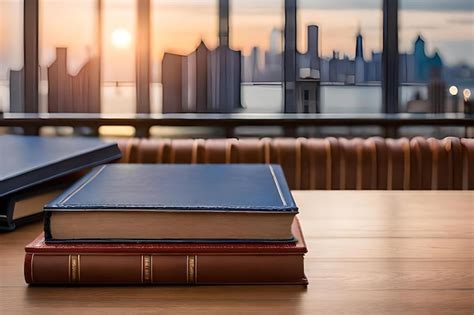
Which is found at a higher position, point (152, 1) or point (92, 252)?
point (152, 1)

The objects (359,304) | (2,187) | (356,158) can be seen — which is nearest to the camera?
(359,304)

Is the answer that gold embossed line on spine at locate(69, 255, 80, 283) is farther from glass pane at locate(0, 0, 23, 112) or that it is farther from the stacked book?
glass pane at locate(0, 0, 23, 112)

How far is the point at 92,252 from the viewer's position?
64 cm

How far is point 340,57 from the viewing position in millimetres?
2924

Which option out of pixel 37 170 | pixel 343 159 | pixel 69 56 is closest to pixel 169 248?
pixel 37 170

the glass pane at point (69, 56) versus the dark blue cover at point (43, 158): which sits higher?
the glass pane at point (69, 56)

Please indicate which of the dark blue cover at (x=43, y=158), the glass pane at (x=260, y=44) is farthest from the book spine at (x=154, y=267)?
the glass pane at (x=260, y=44)

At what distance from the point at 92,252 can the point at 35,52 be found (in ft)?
7.88

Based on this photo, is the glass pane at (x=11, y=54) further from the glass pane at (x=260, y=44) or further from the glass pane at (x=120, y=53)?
the glass pane at (x=260, y=44)

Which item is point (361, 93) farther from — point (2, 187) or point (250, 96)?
point (2, 187)

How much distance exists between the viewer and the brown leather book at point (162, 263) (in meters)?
0.64

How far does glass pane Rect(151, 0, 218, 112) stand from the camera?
9.57 ft

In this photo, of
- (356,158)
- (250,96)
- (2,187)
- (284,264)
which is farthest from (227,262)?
(250,96)

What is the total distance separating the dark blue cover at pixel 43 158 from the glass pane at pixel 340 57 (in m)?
1.83
